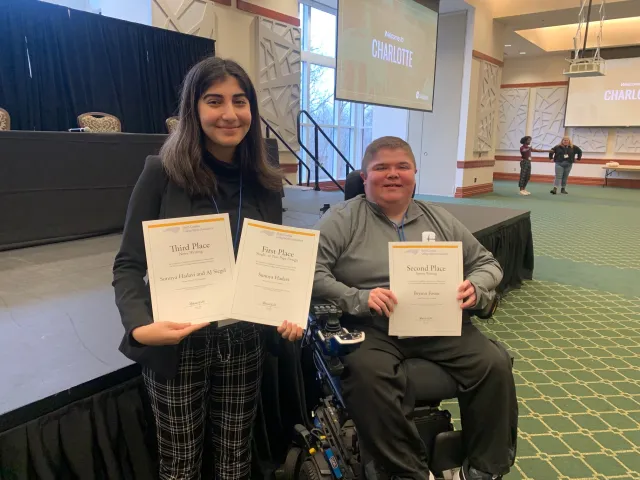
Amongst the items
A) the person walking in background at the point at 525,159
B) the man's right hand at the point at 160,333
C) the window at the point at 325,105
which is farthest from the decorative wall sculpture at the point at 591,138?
the man's right hand at the point at 160,333

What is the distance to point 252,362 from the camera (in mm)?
1223

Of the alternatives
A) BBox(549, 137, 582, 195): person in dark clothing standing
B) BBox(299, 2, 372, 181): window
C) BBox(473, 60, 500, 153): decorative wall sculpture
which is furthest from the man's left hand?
BBox(549, 137, 582, 195): person in dark clothing standing

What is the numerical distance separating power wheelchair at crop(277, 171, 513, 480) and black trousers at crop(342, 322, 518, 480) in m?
0.04

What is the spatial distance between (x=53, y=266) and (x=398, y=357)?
85.5 inches

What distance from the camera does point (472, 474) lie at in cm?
126

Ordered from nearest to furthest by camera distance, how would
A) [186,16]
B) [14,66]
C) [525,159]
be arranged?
[14,66]
[186,16]
[525,159]

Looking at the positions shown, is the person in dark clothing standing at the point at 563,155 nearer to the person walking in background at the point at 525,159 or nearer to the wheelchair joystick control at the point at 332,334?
the person walking in background at the point at 525,159

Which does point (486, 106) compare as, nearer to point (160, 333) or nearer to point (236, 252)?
point (236, 252)

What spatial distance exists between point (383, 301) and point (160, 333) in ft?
2.03

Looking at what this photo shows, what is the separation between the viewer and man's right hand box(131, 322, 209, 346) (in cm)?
96

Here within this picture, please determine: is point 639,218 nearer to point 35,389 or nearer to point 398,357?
point 398,357

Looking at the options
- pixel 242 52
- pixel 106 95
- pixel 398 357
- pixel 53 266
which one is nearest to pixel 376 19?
pixel 242 52

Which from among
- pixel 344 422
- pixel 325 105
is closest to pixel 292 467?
pixel 344 422

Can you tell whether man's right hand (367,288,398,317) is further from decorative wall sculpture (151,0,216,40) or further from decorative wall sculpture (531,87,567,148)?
decorative wall sculpture (531,87,567,148)
